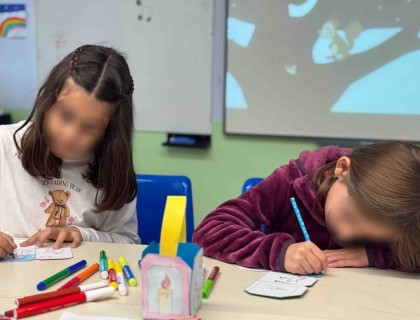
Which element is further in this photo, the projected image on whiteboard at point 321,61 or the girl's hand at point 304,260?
the projected image on whiteboard at point 321,61

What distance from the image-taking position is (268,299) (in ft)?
2.78

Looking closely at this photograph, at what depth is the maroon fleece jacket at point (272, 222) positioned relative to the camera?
1018 mm

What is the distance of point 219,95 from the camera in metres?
2.50

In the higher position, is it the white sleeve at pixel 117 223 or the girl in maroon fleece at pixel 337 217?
the girl in maroon fleece at pixel 337 217

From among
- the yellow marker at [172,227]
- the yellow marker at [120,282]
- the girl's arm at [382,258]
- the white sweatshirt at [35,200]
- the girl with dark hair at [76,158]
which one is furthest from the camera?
the white sweatshirt at [35,200]

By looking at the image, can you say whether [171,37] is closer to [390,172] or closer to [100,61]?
[100,61]

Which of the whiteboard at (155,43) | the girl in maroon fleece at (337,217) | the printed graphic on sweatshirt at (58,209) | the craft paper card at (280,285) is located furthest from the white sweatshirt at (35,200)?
the whiteboard at (155,43)

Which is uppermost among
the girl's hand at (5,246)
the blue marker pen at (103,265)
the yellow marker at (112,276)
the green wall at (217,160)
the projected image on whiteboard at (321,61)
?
the projected image on whiteboard at (321,61)

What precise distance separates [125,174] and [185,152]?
1.26m

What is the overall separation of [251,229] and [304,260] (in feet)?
0.69

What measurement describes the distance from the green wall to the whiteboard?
0.10 meters

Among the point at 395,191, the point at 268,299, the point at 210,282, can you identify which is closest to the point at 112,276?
the point at 210,282

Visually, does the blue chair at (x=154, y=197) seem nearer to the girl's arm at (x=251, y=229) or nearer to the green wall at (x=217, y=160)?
the girl's arm at (x=251, y=229)

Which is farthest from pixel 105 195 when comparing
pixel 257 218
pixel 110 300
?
pixel 110 300
